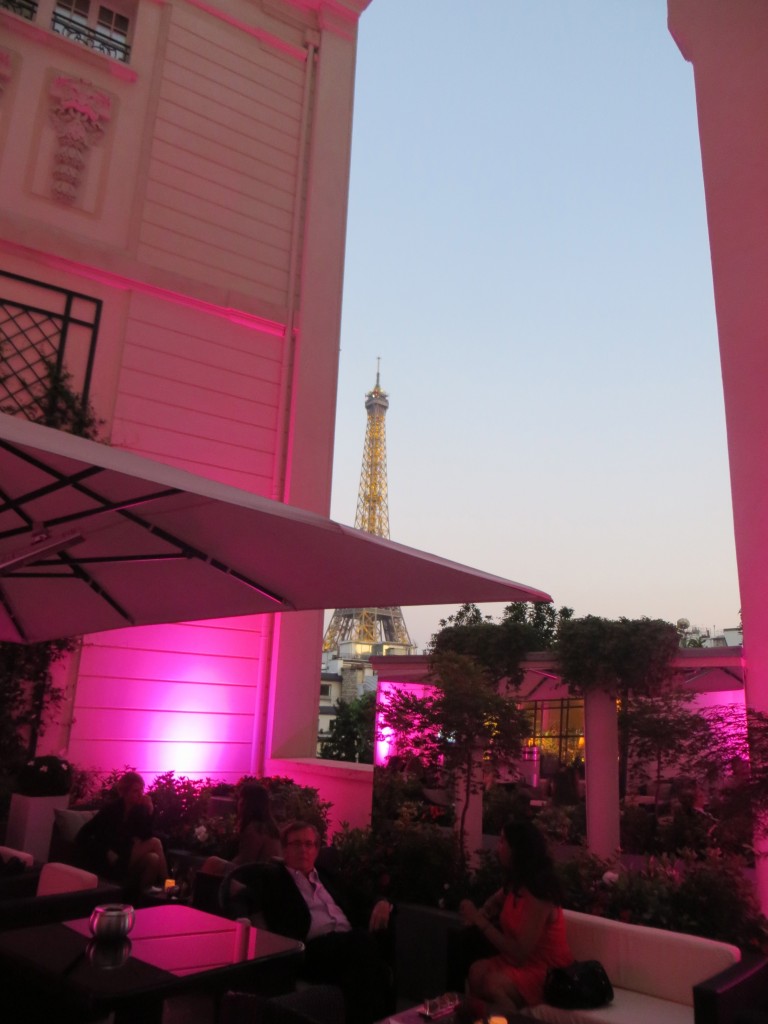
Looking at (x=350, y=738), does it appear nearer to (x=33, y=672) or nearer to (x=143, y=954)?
(x=33, y=672)

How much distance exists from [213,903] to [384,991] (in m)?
1.19

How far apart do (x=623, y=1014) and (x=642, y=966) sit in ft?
1.15

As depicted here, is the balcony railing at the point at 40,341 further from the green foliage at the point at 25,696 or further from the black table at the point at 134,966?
the black table at the point at 134,966

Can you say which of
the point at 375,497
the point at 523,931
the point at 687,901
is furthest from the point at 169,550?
the point at 375,497

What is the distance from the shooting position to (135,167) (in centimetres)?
934

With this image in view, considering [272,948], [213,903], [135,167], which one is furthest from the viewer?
[135,167]

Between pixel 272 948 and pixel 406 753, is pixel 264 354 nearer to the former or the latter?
pixel 406 753

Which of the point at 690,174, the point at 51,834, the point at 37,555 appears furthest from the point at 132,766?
the point at 690,174

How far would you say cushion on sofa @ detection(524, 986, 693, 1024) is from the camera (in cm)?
291

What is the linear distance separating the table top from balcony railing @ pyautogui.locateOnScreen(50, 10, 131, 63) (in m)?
10.1

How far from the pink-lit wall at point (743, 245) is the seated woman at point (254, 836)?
3.90m

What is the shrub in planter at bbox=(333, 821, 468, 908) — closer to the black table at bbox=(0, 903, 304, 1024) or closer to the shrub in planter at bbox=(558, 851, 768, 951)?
the shrub in planter at bbox=(558, 851, 768, 951)

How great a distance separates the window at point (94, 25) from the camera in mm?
9555

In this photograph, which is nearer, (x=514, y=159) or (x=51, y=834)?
(x=51, y=834)
